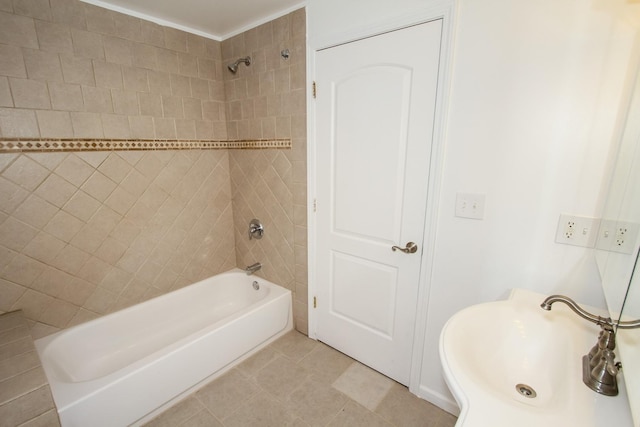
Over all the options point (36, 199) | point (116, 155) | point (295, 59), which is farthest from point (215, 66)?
point (36, 199)

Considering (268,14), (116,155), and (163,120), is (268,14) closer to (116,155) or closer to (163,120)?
(163,120)

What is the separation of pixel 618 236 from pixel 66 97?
2675 mm

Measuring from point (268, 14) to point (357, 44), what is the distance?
77 cm

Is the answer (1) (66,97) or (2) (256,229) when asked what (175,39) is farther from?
(2) (256,229)

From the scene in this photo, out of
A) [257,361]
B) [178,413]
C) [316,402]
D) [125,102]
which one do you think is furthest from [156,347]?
[125,102]

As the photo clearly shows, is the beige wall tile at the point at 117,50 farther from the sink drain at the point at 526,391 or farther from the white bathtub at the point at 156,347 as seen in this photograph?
the sink drain at the point at 526,391

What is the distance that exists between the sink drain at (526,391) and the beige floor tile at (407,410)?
794 millimetres

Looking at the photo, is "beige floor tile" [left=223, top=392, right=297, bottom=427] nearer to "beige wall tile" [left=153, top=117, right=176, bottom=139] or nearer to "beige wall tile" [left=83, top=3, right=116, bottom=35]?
"beige wall tile" [left=153, top=117, right=176, bottom=139]

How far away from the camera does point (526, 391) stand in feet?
3.20

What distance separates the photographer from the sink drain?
0.96m

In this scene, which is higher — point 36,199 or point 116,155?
point 116,155

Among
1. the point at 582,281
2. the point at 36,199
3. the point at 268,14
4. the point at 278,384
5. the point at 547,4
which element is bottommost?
the point at 278,384

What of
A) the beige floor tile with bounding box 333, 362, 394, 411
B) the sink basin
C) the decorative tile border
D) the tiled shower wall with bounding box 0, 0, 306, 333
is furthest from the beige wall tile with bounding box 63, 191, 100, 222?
the sink basin

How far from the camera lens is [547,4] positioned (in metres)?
A: 1.10
